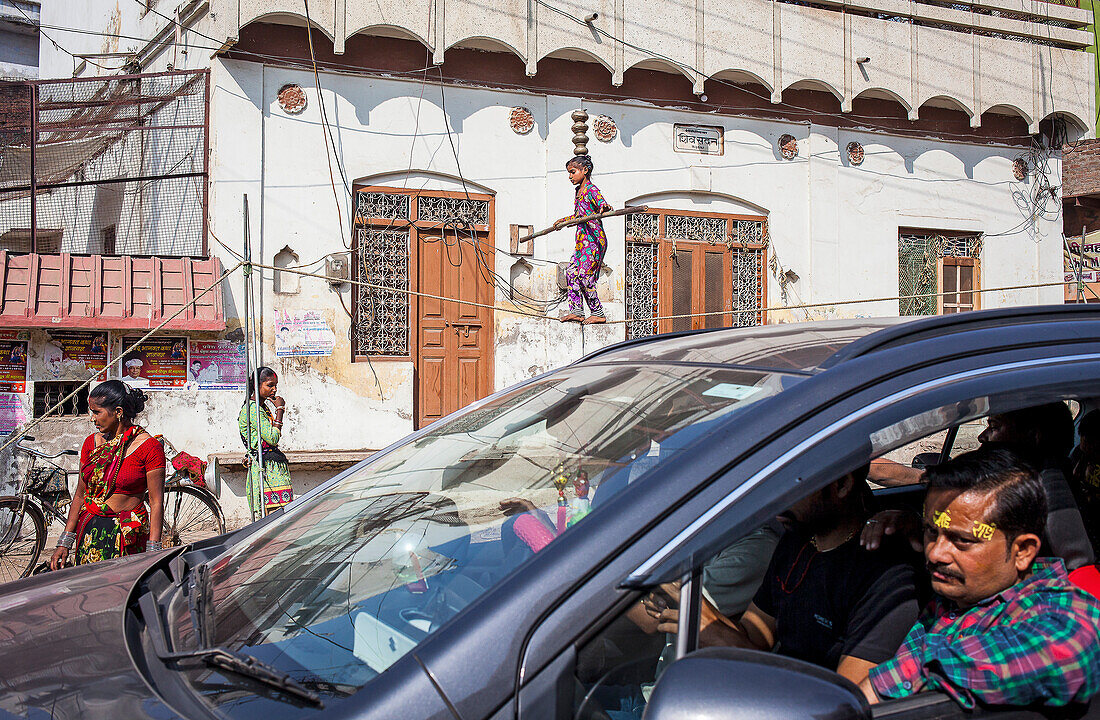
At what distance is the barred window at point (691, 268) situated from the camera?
9.17m

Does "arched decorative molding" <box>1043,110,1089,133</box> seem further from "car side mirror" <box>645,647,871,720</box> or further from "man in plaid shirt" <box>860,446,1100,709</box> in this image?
"car side mirror" <box>645,647,871,720</box>

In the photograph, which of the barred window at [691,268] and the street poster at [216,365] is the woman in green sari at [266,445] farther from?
the barred window at [691,268]

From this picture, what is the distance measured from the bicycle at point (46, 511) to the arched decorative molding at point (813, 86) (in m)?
7.51

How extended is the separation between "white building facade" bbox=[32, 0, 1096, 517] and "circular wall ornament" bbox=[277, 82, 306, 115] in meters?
0.03

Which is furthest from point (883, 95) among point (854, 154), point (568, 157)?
point (568, 157)

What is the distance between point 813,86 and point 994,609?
9333 mm

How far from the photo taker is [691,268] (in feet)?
30.8

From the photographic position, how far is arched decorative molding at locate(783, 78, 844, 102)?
9573mm

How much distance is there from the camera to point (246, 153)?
25.2ft

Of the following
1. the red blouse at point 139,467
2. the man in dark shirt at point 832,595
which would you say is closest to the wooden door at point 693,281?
the red blouse at point 139,467

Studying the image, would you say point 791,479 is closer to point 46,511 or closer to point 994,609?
point 994,609

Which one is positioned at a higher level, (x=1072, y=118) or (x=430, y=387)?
(x=1072, y=118)

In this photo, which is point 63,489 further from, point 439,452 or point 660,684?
point 660,684

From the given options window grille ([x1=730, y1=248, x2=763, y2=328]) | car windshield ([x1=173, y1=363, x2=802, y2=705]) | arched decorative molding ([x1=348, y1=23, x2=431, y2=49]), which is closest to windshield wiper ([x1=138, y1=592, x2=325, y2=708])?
car windshield ([x1=173, y1=363, x2=802, y2=705])
